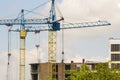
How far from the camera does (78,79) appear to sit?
67500 mm

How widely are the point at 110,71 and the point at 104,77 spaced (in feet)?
4.16

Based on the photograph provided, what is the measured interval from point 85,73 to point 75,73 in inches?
83.3

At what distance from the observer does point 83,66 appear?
70.6 metres

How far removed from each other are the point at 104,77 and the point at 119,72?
259 cm

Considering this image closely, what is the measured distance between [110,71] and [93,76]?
A: 7.13 feet

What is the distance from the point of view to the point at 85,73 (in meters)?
67.7

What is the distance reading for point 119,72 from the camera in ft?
225

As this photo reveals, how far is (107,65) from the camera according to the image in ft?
227

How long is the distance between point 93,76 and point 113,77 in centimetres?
225

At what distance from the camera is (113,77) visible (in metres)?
66.6

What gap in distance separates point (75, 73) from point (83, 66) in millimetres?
1633

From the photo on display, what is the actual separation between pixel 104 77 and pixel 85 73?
7.44 feet

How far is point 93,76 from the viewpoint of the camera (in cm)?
Answer: 6700
